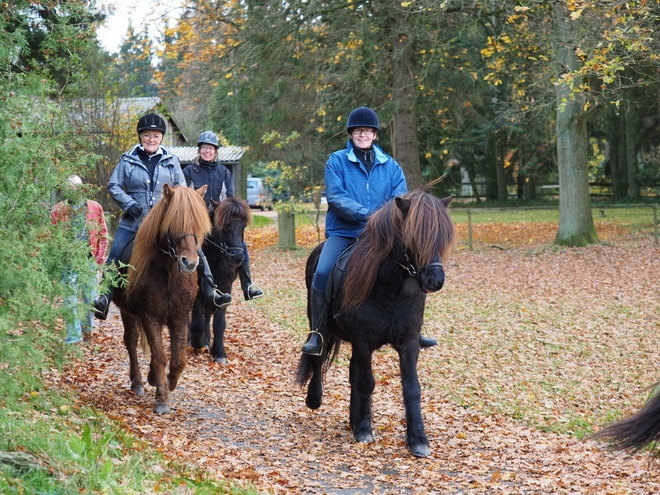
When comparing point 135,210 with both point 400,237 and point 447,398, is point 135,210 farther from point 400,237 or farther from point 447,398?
point 447,398

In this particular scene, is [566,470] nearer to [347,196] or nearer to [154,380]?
[347,196]

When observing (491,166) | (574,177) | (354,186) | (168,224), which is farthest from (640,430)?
(491,166)

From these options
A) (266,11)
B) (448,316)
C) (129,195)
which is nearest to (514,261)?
(448,316)

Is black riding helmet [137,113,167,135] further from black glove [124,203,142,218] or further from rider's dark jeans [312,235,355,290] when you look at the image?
rider's dark jeans [312,235,355,290]

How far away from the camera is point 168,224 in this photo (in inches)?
282

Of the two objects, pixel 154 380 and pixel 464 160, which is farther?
pixel 464 160

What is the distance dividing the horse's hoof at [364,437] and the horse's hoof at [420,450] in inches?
20.1

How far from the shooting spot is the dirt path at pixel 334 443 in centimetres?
557

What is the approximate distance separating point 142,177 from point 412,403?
3.84 metres

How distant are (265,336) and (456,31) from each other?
11574mm

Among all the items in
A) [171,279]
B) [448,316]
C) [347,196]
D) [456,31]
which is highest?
[456,31]

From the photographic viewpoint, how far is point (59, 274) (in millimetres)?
5352

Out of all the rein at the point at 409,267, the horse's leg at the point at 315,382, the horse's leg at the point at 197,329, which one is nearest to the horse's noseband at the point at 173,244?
the horse's leg at the point at 315,382

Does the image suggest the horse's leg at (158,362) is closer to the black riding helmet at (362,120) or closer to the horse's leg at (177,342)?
the horse's leg at (177,342)
